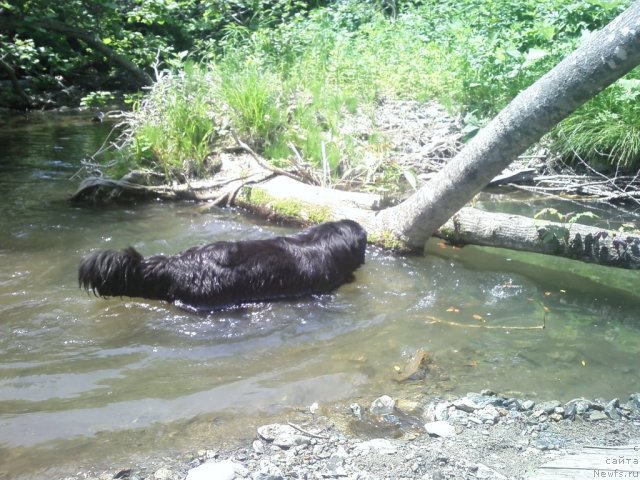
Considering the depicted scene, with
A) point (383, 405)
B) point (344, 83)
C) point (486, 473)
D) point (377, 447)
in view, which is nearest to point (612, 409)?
point (486, 473)

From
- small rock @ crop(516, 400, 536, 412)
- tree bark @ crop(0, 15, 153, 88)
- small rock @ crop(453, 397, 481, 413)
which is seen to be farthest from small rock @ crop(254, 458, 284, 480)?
tree bark @ crop(0, 15, 153, 88)

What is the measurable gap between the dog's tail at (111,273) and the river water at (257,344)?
183mm

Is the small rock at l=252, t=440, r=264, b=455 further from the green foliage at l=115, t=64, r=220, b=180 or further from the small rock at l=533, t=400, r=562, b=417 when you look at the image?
the green foliage at l=115, t=64, r=220, b=180

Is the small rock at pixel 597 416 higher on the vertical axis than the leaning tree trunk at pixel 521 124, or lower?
lower

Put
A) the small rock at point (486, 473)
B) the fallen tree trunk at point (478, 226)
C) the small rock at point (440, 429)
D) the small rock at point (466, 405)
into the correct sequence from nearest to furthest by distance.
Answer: the small rock at point (486, 473) → the small rock at point (440, 429) → the small rock at point (466, 405) → the fallen tree trunk at point (478, 226)

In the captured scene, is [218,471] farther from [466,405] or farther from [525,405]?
[525,405]

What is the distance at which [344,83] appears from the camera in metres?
9.91

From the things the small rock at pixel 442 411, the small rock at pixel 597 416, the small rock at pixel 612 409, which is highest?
the small rock at pixel 612 409

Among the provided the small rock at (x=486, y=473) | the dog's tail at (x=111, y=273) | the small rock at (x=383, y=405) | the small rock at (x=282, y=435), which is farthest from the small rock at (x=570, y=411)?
the dog's tail at (x=111, y=273)

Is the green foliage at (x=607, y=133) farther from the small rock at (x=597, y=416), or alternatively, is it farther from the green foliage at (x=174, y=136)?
the small rock at (x=597, y=416)

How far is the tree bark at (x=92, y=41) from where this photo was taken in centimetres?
1123

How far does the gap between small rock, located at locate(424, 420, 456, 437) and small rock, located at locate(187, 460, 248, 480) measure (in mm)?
1064

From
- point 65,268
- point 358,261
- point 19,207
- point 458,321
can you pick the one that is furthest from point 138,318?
point 19,207

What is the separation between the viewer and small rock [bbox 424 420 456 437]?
3.51 m
